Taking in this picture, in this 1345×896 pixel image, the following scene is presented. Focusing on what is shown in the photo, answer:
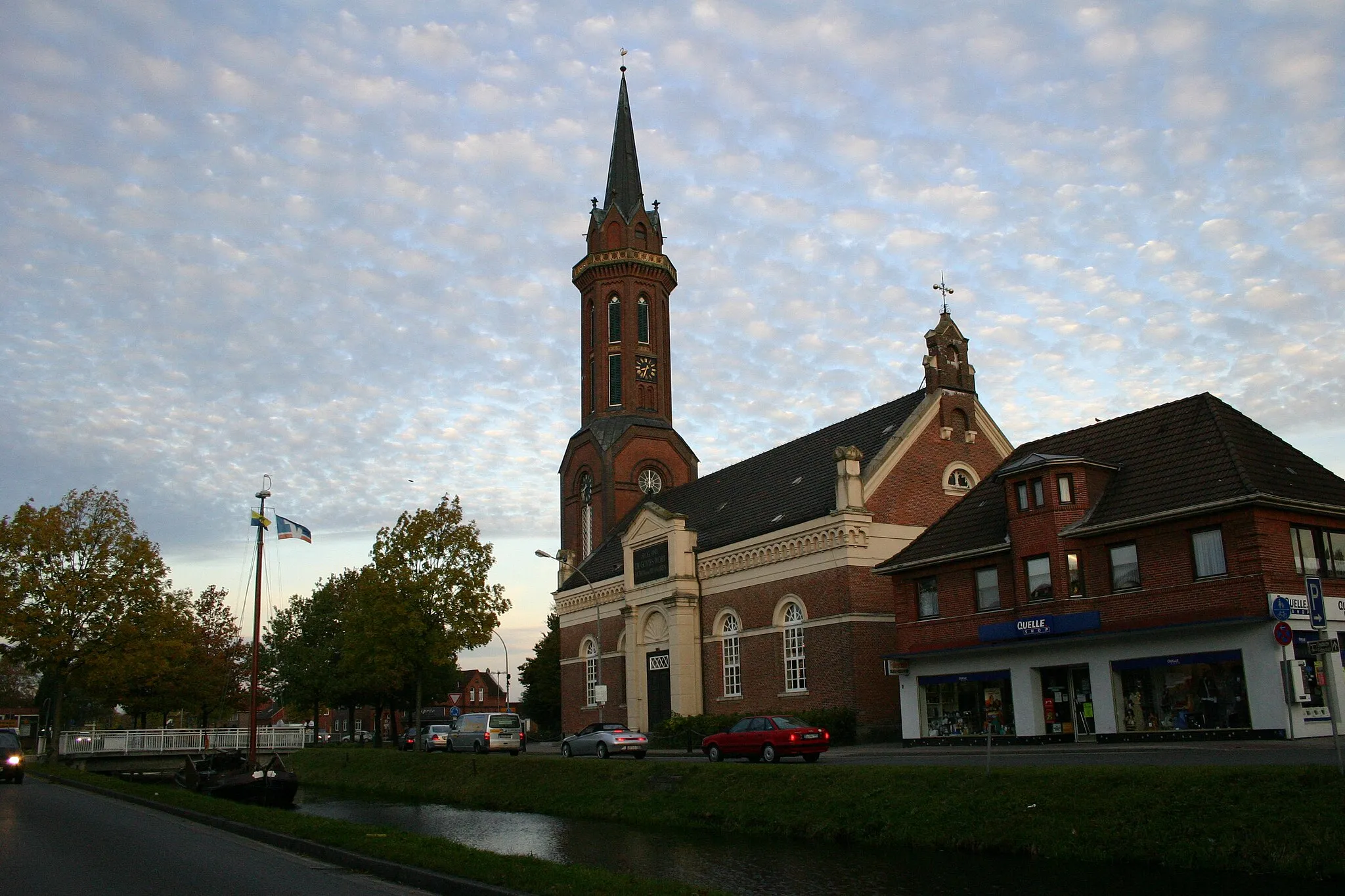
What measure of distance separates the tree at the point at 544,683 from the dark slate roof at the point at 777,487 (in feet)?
106

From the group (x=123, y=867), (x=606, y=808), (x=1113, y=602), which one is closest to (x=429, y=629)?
(x=606, y=808)

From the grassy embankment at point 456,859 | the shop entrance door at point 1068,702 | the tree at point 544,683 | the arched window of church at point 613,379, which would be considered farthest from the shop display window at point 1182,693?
the tree at point 544,683

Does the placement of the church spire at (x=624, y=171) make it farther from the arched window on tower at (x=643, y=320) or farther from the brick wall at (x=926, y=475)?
the brick wall at (x=926, y=475)

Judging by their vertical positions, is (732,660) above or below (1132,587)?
below

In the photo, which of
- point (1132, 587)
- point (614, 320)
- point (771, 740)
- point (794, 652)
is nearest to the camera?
point (1132, 587)

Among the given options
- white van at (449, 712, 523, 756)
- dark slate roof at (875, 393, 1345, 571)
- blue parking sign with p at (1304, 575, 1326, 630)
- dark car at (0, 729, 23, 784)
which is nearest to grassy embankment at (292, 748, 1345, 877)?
blue parking sign with p at (1304, 575, 1326, 630)

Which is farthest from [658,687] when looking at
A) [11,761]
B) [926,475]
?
[11,761]

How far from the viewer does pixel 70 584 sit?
46.1 metres

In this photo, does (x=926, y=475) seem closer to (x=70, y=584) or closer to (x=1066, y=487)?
(x=1066, y=487)

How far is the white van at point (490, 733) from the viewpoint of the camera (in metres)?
44.9

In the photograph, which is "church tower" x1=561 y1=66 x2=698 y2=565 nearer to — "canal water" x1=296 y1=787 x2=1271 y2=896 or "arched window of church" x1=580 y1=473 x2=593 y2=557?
"arched window of church" x1=580 y1=473 x2=593 y2=557

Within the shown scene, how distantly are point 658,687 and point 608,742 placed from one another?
1228 centimetres

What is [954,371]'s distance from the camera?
45.9m

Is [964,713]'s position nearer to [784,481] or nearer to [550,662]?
[784,481]
